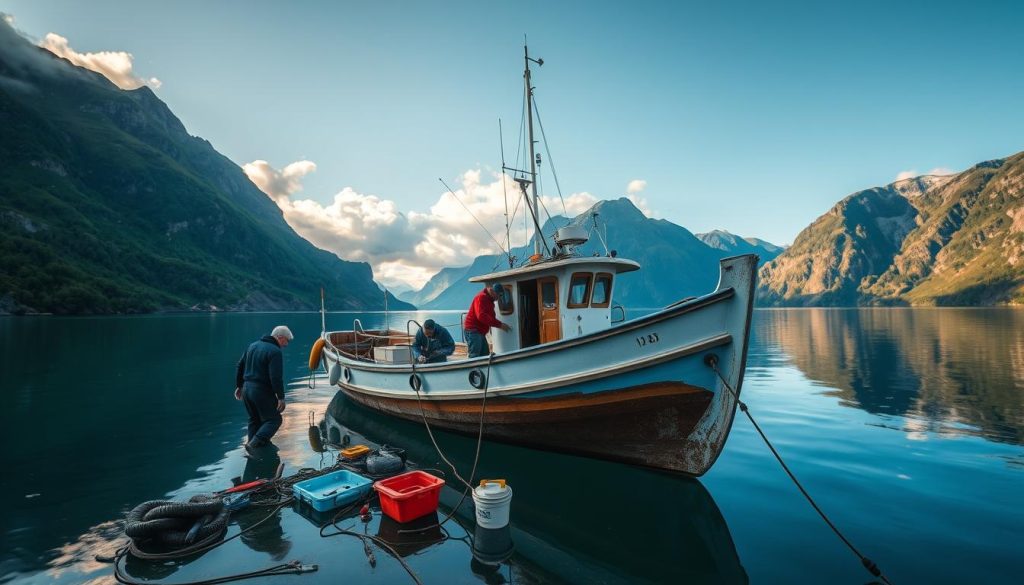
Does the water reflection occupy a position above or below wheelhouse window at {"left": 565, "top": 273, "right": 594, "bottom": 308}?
below

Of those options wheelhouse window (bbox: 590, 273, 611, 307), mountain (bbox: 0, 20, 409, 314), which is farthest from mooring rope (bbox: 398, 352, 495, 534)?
mountain (bbox: 0, 20, 409, 314)

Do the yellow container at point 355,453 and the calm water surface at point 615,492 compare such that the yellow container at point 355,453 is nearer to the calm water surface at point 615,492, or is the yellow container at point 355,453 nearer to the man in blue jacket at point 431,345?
the calm water surface at point 615,492

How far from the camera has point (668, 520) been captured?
19.7 feet

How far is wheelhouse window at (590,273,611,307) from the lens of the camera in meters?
9.41

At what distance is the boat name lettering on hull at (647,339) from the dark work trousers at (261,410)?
23.2ft

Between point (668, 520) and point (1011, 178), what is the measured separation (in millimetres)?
286653

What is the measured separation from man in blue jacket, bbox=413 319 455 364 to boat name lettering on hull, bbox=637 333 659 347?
509 cm

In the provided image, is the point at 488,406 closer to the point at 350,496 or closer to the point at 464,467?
the point at 464,467

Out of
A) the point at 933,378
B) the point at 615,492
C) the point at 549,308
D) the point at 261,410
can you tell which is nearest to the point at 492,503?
the point at 615,492

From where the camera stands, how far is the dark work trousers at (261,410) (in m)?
8.34

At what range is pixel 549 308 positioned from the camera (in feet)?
30.6

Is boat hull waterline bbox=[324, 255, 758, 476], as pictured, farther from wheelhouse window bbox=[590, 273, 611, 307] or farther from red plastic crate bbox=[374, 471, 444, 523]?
wheelhouse window bbox=[590, 273, 611, 307]

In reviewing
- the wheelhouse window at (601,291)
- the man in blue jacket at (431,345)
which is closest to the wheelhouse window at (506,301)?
the man in blue jacket at (431,345)

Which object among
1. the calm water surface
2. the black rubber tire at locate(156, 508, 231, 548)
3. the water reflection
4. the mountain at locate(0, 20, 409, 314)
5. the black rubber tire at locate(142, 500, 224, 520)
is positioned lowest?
the water reflection
